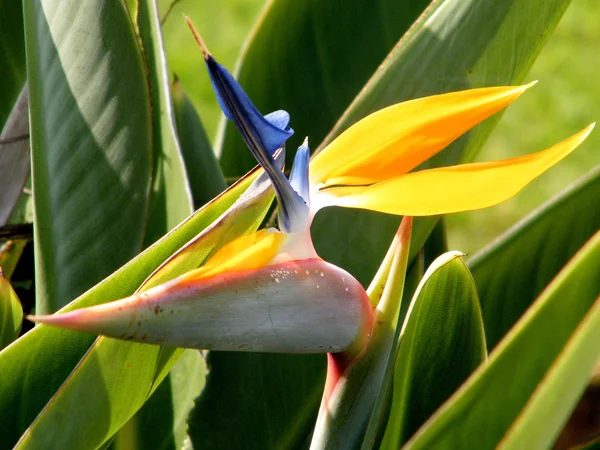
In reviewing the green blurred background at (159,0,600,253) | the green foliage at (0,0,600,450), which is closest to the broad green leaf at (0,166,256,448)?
the green foliage at (0,0,600,450)

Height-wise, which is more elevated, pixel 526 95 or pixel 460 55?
pixel 460 55

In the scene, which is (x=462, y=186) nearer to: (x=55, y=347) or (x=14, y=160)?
(x=55, y=347)

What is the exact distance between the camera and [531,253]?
70cm

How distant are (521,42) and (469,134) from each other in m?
0.08

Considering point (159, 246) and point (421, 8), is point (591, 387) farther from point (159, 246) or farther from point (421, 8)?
point (159, 246)

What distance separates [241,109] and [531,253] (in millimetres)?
409

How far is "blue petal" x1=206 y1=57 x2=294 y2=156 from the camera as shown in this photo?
14.8 inches

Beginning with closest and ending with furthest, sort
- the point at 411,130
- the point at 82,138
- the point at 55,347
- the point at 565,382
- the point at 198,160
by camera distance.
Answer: the point at 565,382
the point at 411,130
the point at 55,347
the point at 82,138
the point at 198,160

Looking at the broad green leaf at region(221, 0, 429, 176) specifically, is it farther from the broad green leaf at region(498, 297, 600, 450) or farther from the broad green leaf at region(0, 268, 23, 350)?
the broad green leaf at region(498, 297, 600, 450)

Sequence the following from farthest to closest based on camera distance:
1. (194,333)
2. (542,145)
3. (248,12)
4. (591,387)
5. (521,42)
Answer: (248,12) → (542,145) → (591,387) → (521,42) → (194,333)

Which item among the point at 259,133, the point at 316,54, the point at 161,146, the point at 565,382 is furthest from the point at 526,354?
the point at 316,54

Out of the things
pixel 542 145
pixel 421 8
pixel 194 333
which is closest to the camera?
pixel 194 333

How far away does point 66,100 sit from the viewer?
2.06 feet

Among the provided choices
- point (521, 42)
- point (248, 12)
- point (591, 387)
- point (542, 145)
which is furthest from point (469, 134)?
point (248, 12)
